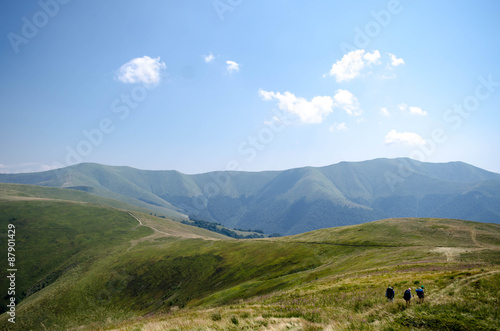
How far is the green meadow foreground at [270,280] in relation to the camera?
14.6m

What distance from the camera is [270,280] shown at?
5800 centimetres

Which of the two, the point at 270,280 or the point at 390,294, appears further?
the point at 270,280

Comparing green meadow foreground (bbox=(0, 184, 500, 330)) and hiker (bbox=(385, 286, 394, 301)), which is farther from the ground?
hiker (bbox=(385, 286, 394, 301))

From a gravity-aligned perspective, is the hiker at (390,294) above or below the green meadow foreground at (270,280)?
above

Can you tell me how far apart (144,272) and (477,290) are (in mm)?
114316

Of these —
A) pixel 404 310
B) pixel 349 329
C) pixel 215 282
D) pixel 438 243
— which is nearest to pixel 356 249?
pixel 438 243

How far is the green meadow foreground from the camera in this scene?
14.6m

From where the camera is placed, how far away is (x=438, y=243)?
61.9 meters

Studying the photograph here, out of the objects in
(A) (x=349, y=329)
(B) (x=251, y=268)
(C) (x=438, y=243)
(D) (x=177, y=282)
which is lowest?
(D) (x=177, y=282)

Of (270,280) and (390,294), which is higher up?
(390,294)

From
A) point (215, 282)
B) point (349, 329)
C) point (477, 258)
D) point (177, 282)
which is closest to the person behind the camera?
point (349, 329)

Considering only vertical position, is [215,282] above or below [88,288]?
above

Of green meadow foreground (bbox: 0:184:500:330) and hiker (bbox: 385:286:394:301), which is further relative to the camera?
hiker (bbox: 385:286:394:301)

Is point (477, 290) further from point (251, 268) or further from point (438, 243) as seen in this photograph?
point (251, 268)
